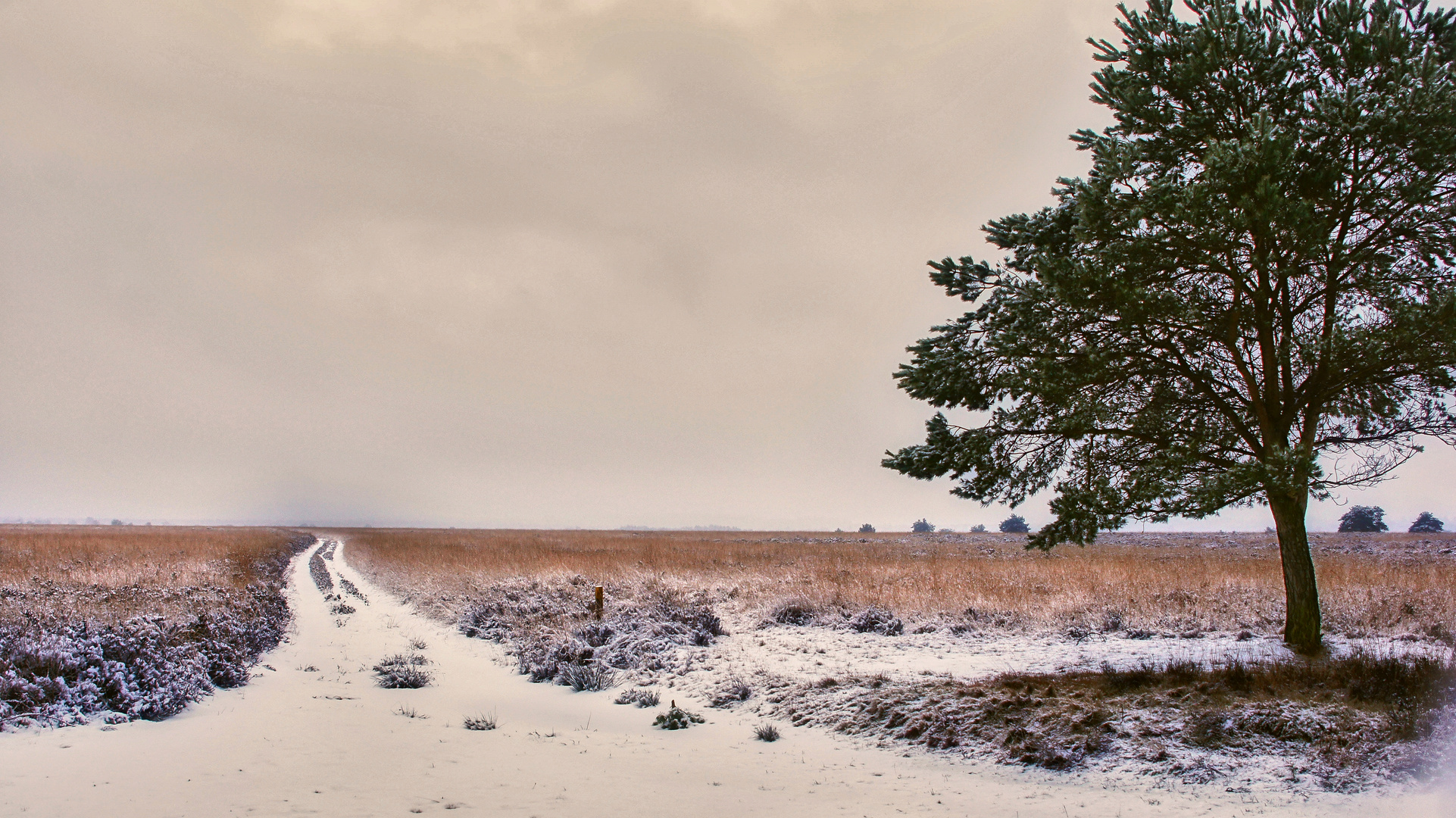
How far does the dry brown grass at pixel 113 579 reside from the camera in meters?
15.0

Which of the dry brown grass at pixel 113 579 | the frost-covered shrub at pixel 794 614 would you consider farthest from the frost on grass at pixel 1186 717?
the dry brown grass at pixel 113 579

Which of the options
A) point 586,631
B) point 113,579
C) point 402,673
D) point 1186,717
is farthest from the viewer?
point 113,579

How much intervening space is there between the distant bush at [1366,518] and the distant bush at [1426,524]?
448 cm

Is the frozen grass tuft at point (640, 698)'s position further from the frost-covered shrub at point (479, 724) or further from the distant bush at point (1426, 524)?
the distant bush at point (1426, 524)

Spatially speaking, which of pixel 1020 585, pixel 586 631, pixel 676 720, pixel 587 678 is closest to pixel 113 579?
pixel 586 631

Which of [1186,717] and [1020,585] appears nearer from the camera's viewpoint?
[1186,717]

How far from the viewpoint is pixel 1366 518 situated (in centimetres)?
10006

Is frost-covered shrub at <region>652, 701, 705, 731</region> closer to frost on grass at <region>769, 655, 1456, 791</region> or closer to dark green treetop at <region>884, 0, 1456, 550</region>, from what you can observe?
frost on grass at <region>769, 655, 1456, 791</region>

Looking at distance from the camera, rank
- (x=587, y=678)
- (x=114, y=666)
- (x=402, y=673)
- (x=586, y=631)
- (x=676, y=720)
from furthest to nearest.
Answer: (x=586, y=631) → (x=587, y=678) → (x=402, y=673) → (x=114, y=666) → (x=676, y=720)

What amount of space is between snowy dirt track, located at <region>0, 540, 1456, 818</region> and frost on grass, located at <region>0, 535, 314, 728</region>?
344mm

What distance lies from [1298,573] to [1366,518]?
118562 millimetres

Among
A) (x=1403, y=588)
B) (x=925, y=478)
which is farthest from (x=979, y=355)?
(x=1403, y=588)

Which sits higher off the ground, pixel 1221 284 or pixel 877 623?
pixel 1221 284

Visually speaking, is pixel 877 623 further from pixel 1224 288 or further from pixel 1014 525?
pixel 1014 525
